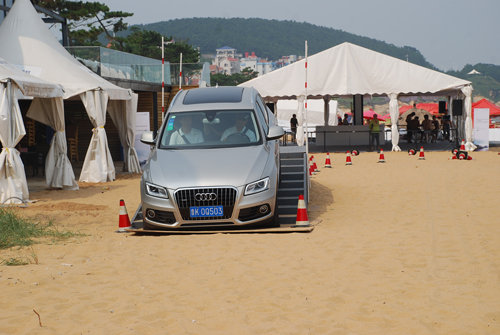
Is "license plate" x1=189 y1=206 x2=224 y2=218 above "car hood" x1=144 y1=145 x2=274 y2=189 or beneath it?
beneath

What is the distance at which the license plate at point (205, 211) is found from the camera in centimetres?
898

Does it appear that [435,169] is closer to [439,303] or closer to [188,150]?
[188,150]

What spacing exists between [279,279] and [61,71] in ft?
45.3

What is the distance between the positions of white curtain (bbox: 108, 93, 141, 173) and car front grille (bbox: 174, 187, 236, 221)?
1255 cm

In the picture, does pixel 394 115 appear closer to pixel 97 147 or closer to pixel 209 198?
pixel 97 147

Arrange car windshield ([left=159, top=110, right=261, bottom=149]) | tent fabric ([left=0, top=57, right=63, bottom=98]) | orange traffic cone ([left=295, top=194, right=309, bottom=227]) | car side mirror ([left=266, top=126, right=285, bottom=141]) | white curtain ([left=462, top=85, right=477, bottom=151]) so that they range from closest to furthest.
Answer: orange traffic cone ([left=295, top=194, right=309, bottom=227])
car side mirror ([left=266, top=126, right=285, bottom=141])
car windshield ([left=159, top=110, right=261, bottom=149])
tent fabric ([left=0, top=57, right=63, bottom=98])
white curtain ([left=462, top=85, right=477, bottom=151])

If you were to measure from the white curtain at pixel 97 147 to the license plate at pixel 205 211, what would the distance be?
10144mm

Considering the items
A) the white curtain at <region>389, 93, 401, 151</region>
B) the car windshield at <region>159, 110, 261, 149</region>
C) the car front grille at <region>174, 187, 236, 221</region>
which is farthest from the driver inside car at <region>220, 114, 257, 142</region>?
the white curtain at <region>389, 93, 401, 151</region>

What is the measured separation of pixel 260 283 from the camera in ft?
21.7

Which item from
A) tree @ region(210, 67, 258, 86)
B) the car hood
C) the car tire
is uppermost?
tree @ region(210, 67, 258, 86)

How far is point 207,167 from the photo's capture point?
9.24 metres

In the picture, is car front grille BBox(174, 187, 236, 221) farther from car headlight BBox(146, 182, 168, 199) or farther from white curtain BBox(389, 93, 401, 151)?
white curtain BBox(389, 93, 401, 151)

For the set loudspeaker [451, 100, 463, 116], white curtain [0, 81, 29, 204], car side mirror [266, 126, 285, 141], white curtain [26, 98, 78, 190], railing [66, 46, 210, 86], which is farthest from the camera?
loudspeaker [451, 100, 463, 116]

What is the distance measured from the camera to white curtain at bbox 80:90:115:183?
60.3ft
